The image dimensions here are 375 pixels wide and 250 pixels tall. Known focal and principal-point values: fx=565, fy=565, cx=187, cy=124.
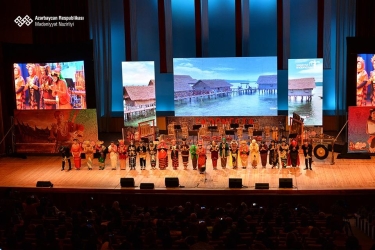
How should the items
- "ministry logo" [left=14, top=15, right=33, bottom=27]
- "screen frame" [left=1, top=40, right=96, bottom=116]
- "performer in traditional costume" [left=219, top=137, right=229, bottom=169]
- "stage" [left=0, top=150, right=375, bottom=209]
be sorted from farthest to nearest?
"ministry logo" [left=14, top=15, right=33, bottom=27] → "screen frame" [left=1, top=40, right=96, bottom=116] → "performer in traditional costume" [left=219, top=137, right=229, bottom=169] → "stage" [left=0, top=150, right=375, bottom=209]

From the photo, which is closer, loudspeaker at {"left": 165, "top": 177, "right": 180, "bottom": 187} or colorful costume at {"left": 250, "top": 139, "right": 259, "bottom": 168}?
loudspeaker at {"left": 165, "top": 177, "right": 180, "bottom": 187}

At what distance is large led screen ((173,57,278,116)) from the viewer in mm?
23062

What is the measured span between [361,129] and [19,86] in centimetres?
1288

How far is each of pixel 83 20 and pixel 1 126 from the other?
18.6 ft

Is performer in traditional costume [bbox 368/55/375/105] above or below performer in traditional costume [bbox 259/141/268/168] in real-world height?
above

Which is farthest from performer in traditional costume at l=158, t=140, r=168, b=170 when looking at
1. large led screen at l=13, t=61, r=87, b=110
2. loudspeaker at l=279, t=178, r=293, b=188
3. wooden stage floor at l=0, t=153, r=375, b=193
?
large led screen at l=13, t=61, r=87, b=110

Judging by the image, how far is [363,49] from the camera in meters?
20.2

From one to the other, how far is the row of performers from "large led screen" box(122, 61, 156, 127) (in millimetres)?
3554

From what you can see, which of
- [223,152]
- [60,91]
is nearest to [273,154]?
[223,152]

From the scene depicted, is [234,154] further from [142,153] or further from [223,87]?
[223,87]

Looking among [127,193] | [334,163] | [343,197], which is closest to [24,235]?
[127,193]

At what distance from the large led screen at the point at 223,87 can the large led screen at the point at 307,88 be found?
110 cm

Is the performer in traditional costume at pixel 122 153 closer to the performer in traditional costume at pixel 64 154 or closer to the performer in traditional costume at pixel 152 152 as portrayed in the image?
the performer in traditional costume at pixel 152 152

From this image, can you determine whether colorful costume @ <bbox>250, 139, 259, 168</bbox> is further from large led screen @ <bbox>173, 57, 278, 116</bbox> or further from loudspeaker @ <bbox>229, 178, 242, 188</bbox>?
large led screen @ <bbox>173, 57, 278, 116</bbox>
